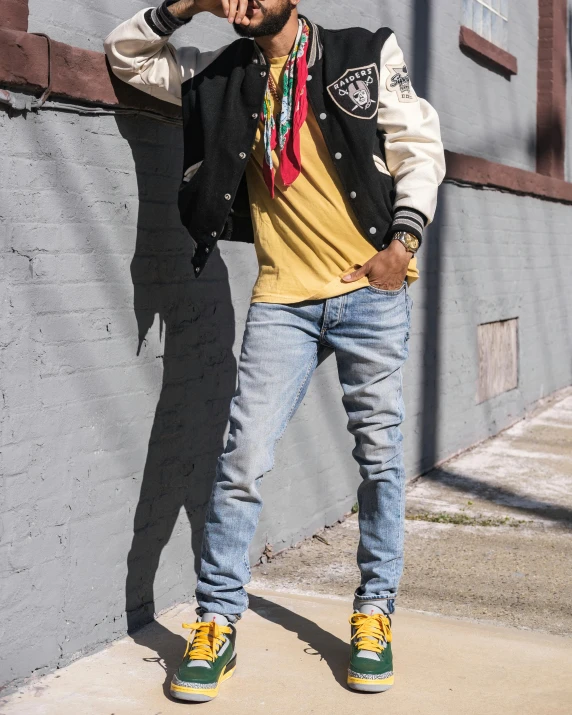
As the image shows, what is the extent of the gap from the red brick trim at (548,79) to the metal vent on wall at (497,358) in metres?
1.72

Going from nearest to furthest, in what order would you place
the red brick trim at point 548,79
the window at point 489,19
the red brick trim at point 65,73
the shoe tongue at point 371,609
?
1. the red brick trim at point 65,73
2. the shoe tongue at point 371,609
3. the window at point 489,19
4. the red brick trim at point 548,79

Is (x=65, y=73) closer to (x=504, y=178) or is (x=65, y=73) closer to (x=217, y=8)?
(x=217, y=8)

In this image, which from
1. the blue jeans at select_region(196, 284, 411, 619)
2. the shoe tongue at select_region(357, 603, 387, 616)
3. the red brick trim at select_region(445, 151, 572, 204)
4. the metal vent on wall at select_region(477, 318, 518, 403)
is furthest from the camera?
the metal vent on wall at select_region(477, 318, 518, 403)

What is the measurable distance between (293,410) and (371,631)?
74 centimetres

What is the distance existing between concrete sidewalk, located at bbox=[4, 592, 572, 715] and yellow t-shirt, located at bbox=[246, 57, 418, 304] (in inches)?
47.0

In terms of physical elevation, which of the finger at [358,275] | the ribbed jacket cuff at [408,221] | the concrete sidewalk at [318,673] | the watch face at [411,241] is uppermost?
the ribbed jacket cuff at [408,221]

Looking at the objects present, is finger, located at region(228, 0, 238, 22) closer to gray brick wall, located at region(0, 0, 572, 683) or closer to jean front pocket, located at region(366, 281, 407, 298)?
gray brick wall, located at region(0, 0, 572, 683)

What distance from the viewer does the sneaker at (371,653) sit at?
3154 millimetres

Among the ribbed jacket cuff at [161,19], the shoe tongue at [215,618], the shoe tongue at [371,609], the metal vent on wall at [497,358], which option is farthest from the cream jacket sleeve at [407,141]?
the metal vent on wall at [497,358]

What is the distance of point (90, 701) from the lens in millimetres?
3035

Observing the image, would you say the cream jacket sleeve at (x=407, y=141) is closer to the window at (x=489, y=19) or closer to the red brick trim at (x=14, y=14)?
the red brick trim at (x=14, y=14)

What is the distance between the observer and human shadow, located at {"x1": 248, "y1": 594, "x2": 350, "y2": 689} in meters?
3.37

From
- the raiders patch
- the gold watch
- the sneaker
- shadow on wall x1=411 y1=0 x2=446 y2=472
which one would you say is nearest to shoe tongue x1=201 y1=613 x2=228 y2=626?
the sneaker

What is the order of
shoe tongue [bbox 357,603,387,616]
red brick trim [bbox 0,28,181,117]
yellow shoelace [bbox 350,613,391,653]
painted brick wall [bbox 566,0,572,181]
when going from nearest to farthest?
1. red brick trim [bbox 0,28,181,117]
2. yellow shoelace [bbox 350,613,391,653]
3. shoe tongue [bbox 357,603,387,616]
4. painted brick wall [bbox 566,0,572,181]
